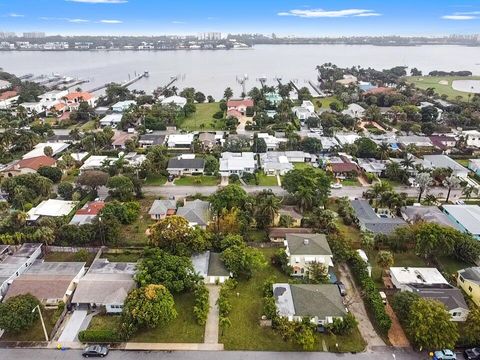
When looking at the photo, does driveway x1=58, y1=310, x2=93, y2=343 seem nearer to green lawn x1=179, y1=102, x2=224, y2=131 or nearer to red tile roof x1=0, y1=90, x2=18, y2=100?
green lawn x1=179, y1=102, x2=224, y2=131

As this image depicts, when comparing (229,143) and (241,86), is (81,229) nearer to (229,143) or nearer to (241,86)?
(229,143)

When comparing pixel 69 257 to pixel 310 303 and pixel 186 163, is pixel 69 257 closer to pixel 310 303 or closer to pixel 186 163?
pixel 310 303

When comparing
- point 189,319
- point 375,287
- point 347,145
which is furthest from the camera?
point 347,145

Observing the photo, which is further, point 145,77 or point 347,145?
point 145,77

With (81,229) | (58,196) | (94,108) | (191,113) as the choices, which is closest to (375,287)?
(81,229)

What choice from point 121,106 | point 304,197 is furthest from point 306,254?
point 121,106

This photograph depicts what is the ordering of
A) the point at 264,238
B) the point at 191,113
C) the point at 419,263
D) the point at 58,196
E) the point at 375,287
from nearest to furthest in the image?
the point at 375,287, the point at 419,263, the point at 264,238, the point at 58,196, the point at 191,113

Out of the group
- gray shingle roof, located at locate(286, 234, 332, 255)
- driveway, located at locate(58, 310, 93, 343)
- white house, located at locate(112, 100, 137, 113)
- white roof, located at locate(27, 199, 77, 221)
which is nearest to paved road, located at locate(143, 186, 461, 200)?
white roof, located at locate(27, 199, 77, 221)
